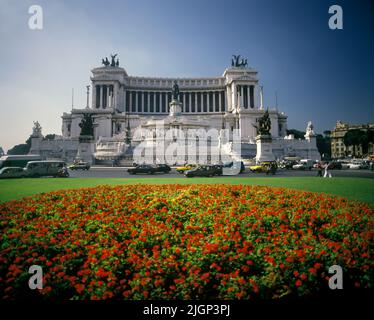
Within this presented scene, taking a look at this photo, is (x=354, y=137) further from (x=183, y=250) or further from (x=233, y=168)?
(x=183, y=250)

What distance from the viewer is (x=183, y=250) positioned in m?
4.94

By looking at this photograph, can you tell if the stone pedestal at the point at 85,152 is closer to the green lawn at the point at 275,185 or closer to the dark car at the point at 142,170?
the dark car at the point at 142,170

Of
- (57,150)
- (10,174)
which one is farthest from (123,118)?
(10,174)

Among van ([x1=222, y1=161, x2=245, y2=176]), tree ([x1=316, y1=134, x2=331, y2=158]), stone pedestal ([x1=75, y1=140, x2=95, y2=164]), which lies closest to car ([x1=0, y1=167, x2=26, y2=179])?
van ([x1=222, y1=161, x2=245, y2=176])

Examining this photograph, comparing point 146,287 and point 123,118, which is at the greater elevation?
point 123,118

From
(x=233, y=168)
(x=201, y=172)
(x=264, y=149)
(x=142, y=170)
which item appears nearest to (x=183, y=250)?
(x=201, y=172)

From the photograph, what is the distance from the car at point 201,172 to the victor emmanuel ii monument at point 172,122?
1902 cm

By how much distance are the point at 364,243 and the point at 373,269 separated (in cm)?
60

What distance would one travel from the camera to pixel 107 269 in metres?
4.30

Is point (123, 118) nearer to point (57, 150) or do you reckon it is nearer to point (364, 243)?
point (57, 150)

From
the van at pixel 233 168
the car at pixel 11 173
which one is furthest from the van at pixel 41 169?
the van at pixel 233 168

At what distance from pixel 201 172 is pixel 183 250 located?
61.7 feet

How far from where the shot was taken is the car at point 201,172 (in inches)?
910

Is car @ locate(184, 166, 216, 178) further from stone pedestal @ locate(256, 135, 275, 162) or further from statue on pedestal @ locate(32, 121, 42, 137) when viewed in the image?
statue on pedestal @ locate(32, 121, 42, 137)
